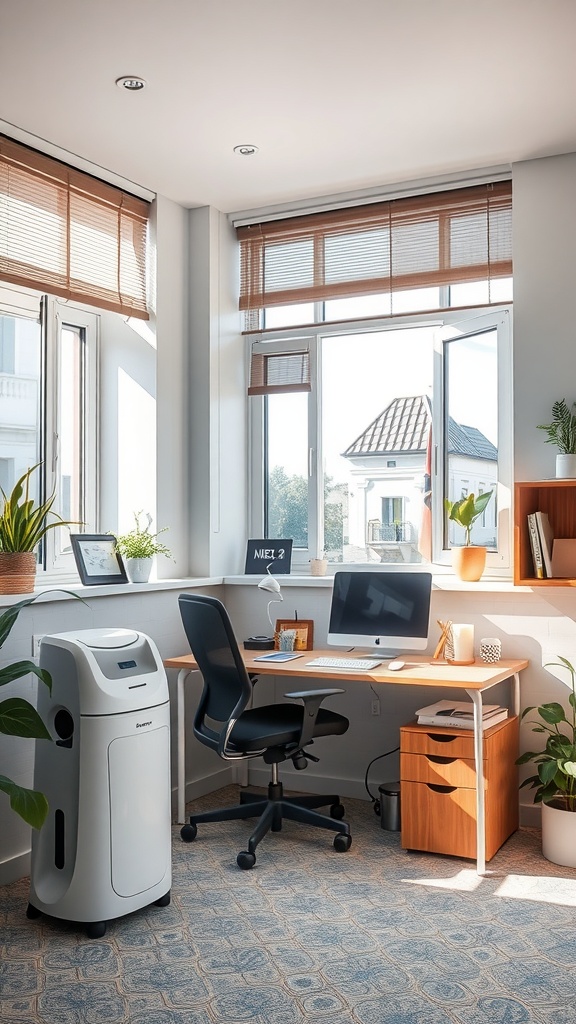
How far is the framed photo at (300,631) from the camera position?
4.39 meters

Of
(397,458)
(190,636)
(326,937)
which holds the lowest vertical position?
(326,937)

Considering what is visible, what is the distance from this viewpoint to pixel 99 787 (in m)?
2.92

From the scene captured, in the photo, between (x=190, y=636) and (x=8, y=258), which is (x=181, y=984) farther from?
(x=8, y=258)

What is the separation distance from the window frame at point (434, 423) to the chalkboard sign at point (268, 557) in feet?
0.41

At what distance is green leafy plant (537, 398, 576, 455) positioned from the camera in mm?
3867

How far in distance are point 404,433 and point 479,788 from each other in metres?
1.84

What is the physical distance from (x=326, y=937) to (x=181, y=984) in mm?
525

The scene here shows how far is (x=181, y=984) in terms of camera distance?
261 centimetres

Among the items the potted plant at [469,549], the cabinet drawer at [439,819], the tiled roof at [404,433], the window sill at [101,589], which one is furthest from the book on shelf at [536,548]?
the window sill at [101,589]

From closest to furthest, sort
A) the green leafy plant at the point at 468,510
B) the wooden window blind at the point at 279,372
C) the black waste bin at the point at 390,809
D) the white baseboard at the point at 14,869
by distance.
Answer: the white baseboard at the point at 14,869
the black waste bin at the point at 390,809
the green leafy plant at the point at 468,510
the wooden window blind at the point at 279,372

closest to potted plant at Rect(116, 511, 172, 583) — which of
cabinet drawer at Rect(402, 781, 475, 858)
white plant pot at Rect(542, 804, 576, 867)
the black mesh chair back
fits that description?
the black mesh chair back

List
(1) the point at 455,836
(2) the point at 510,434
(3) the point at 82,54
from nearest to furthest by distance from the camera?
(3) the point at 82,54, (1) the point at 455,836, (2) the point at 510,434

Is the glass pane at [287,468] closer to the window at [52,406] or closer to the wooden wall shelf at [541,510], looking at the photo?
the window at [52,406]

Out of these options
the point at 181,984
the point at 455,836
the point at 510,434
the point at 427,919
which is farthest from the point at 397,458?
the point at 181,984
